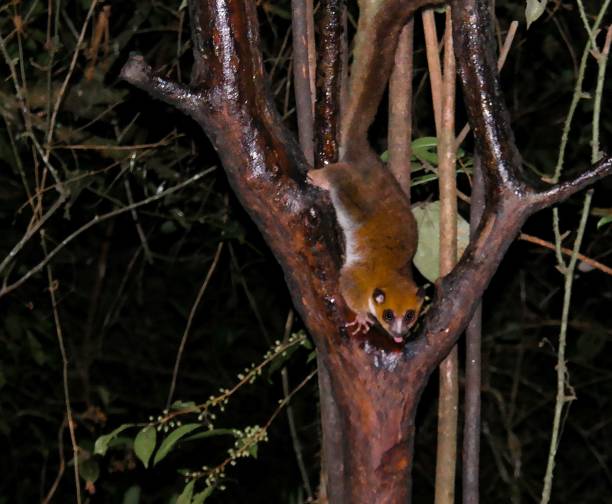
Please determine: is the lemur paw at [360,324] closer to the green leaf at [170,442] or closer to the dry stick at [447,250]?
the dry stick at [447,250]

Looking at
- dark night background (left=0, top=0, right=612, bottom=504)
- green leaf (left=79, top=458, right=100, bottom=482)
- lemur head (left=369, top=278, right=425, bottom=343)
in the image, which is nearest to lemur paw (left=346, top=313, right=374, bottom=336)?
lemur head (left=369, top=278, right=425, bottom=343)

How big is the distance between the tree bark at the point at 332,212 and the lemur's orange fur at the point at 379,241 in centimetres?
56

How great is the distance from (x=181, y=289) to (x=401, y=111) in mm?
4049

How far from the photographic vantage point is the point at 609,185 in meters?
4.17

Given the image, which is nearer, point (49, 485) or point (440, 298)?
point (440, 298)

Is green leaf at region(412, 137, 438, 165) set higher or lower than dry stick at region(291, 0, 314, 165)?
lower

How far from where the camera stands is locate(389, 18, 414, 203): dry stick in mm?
2295

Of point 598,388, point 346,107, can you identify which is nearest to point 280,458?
point 598,388

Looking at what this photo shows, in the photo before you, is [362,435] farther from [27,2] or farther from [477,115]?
[27,2]

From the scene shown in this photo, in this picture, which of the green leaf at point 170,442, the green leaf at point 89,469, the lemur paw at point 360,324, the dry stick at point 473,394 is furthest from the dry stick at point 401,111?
the green leaf at point 89,469

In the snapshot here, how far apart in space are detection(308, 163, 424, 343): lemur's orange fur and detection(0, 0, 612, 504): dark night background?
46 cm

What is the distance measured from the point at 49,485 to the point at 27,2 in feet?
9.00

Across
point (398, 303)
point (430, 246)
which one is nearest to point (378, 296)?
point (398, 303)

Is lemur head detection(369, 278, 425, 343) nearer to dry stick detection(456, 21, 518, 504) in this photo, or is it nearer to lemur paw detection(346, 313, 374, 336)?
dry stick detection(456, 21, 518, 504)
